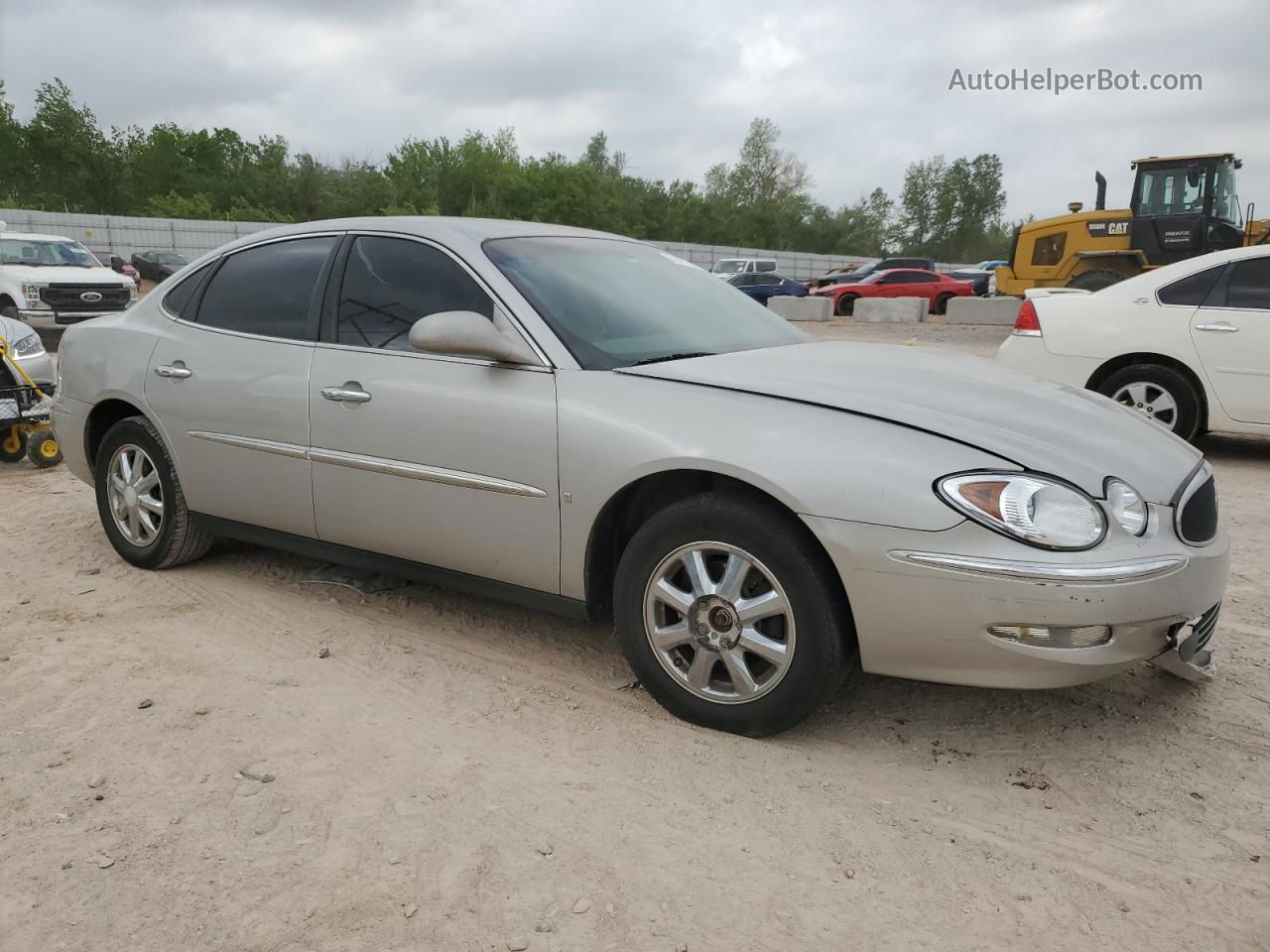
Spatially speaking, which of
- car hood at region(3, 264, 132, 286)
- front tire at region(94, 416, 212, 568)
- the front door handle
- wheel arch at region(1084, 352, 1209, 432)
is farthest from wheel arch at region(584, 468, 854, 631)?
car hood at region(3, 264, 132, 286)

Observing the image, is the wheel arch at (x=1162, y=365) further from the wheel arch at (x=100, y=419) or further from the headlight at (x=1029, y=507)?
the wheel arch at (x=100, y=419)

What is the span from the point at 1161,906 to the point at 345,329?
3.19m

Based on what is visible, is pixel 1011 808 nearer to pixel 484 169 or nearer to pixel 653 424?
pixel 653 424

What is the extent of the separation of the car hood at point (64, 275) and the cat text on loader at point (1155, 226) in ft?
53.7

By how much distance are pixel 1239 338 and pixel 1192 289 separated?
0.52 m

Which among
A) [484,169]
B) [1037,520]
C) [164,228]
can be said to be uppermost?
[484,169]

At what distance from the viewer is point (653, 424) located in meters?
3.05

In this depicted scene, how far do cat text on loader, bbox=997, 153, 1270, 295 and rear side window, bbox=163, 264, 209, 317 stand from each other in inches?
595

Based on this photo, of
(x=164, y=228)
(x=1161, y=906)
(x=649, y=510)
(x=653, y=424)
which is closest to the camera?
(x=1161, y=906)

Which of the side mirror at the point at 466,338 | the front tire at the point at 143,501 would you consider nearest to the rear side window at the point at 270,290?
the front tire at the point at 143,501

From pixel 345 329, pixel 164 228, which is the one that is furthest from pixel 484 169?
pixel 345 329

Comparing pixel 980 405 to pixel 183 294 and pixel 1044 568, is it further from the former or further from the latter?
pixel 183 294

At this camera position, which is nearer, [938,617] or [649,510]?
[938,617]

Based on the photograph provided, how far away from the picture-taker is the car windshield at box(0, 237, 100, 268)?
1728cm
